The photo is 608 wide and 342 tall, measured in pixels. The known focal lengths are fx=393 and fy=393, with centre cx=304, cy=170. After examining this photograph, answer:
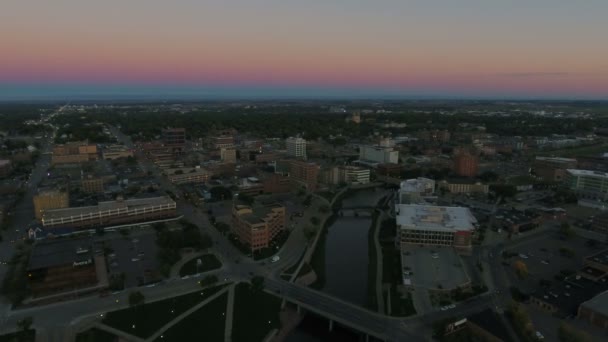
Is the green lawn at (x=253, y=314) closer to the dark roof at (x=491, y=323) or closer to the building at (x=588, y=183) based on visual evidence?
the dark roof at (x=491, y=323)

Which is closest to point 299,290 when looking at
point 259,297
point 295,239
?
point 259,297

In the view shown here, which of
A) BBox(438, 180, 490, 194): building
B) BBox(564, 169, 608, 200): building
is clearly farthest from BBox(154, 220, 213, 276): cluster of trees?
BBox(564, 169, 608, 200): building

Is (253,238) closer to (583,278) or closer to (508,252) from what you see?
(508,252)

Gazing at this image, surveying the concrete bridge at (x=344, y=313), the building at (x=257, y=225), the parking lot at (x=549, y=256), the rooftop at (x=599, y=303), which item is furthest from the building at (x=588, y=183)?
the concrete bridge at (x=344, y=313)

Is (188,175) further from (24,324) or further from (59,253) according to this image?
(24,324)

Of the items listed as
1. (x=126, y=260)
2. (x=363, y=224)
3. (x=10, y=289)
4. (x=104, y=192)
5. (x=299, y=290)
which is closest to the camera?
(x=10, y=289)
